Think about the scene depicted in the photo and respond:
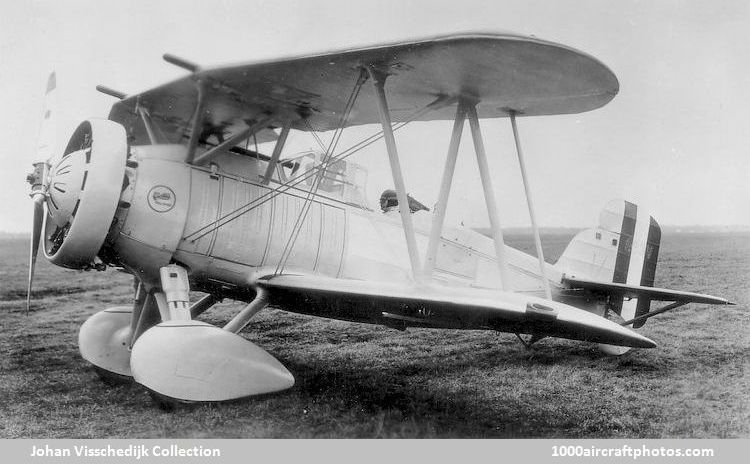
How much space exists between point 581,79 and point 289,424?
3.27m

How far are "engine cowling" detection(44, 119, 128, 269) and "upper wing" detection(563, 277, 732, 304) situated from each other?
5.14 metres

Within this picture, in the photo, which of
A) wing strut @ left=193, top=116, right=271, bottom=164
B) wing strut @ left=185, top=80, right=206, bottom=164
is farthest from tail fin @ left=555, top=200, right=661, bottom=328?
wing strut @ left=185, top=80, right=206, bottom=164

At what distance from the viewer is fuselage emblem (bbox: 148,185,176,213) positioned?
4535 millimetres

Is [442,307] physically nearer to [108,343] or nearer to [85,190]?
[85,190]

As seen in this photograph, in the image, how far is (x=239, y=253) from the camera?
196 inches

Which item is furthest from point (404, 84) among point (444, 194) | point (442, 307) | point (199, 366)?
point (199, 366)

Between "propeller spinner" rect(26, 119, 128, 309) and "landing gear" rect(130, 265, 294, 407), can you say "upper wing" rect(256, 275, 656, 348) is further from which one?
"propeller spinner" rect(26, 119, 128, 309)

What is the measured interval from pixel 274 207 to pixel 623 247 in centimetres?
467

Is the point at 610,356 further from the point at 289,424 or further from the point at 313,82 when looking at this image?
the point at 313,82

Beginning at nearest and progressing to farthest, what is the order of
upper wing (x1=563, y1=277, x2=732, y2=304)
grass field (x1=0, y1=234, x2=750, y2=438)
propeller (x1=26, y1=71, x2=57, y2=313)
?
1. grass field (x1=0, y1=234, x2=750, y2=438)
2. propeller (x1=26, y1=71, x2=57, y2=313)
3. upper wing (x1=563, y1=277, x2=732, y2=304)

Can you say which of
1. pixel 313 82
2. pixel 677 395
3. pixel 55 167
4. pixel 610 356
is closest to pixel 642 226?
pixel 610 356

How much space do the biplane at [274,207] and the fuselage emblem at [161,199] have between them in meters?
0.02

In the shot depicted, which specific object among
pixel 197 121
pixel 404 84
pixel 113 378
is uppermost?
pixel 404 84

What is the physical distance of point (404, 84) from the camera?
4.58m
